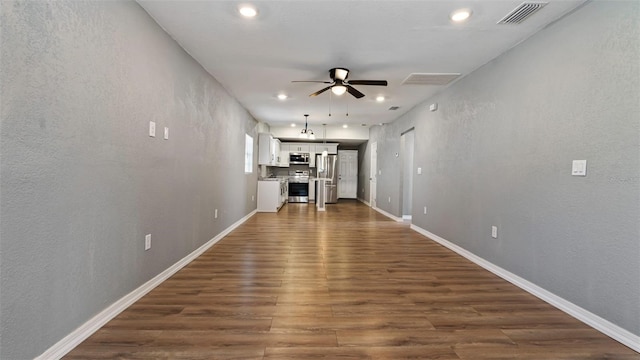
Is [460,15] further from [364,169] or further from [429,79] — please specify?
[364,169]

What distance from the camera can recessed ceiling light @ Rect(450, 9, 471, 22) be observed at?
7.56 feet

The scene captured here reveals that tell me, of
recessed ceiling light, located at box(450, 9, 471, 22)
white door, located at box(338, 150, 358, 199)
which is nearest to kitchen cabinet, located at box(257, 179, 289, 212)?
white door, located at box(338, 150, 358, 199)

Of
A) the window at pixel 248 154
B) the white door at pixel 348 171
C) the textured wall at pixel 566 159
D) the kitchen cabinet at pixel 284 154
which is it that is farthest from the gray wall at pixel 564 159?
the white door at pixel 348 171

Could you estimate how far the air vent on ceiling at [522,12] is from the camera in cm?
219

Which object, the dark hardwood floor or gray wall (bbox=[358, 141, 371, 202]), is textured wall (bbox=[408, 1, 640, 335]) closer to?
the dark hardwood floor

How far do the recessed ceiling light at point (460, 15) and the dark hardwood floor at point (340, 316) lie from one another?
2.36 meters

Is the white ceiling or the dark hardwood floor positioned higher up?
the white ceiling

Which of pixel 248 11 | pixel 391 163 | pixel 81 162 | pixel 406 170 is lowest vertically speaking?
pixel 81 162

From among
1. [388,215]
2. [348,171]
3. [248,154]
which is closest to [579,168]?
[388,215]

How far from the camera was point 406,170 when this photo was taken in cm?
653

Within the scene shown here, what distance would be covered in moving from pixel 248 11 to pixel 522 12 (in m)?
2.19

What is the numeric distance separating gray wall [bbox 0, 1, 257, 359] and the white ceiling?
43cm

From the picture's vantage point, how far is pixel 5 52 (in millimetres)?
1294

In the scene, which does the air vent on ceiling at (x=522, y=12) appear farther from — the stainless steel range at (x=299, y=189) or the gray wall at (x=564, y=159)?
the stainless steel range at (x=299, y=189)
